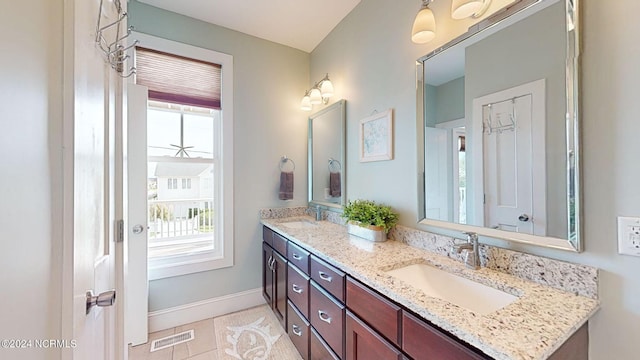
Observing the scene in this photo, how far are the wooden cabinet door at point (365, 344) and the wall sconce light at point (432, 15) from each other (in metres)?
1.53

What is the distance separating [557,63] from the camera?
3.29 ft

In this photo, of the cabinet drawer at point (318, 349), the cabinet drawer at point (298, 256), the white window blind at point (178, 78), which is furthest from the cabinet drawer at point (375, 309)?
the white window blind at point (178, 78)

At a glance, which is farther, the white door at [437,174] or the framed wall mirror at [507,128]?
the white door at [437,174]

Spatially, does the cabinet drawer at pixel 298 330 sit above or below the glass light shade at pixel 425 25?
below

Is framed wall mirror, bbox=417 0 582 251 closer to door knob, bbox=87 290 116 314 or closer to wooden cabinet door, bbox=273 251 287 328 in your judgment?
wooden cabinet door, bbox=273 251 287 328

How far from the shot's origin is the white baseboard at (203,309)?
226 centimetres

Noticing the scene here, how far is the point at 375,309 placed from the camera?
1.09m

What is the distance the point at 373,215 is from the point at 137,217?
1.86 metres

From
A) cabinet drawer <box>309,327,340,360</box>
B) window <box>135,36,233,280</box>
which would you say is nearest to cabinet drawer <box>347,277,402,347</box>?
cabinet drawer <box>309,327,340,360</box>

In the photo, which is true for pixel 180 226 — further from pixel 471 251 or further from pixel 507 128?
pixel 507 128

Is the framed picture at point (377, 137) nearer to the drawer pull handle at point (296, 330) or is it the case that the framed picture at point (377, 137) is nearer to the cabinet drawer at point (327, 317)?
the cabinet drawer at point (327, 317)

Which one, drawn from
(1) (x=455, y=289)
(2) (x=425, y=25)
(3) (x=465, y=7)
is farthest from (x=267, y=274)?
(3) (x=465, y=7)

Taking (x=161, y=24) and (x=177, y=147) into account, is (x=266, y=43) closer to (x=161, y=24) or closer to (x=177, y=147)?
(x=161, y=24)

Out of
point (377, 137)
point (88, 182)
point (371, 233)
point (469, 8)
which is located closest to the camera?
point (88, 182)
